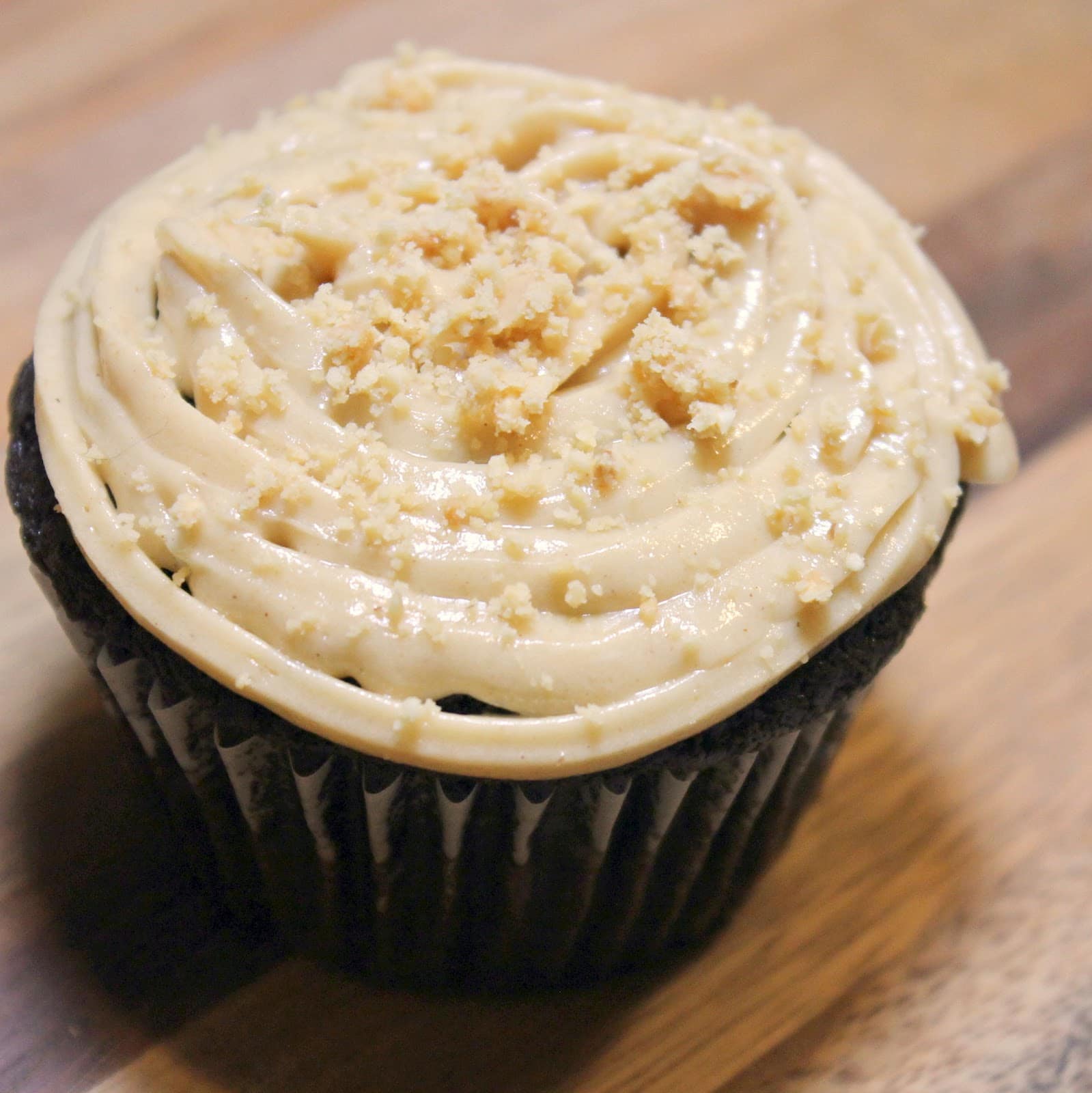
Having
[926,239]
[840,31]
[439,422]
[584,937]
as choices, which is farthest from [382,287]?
[840,31]

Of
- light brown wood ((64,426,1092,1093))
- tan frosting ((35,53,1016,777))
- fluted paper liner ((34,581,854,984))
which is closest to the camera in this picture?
tan frosting ((35,53,1016,777))

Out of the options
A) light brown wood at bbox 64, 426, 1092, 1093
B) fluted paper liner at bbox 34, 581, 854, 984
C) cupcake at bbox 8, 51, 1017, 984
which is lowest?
light brown wood at bbox 64, 426, 1092, 1093

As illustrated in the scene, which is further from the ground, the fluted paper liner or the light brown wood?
the fluted paper liner

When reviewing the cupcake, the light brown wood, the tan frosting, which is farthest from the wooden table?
the tan frosting

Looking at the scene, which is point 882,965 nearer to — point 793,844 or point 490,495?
point 793,844

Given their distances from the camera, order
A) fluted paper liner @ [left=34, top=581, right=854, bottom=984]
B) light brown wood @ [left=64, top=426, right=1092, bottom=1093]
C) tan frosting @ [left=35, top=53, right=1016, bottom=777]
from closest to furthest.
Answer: tan frosting @ [left=35, top=53, right=1016, bottom=777] < fluted paper liner @ [left=34, top=581, right=854, bottom=984] < light brown wood @ [left=64, top=426, right=1092, bottom=1093]

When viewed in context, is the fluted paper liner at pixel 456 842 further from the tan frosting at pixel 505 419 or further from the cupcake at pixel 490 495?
the tan frosting at pixel 505 419

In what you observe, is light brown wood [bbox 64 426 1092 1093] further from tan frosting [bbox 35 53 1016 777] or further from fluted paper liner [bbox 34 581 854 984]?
tan frosting [bbox 35 53 1016 777]
